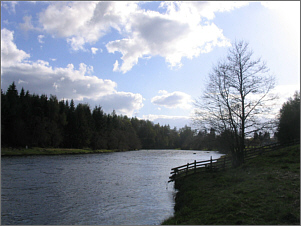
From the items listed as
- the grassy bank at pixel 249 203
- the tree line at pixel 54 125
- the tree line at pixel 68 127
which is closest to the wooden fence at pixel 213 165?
the tree line at pixel 68 127

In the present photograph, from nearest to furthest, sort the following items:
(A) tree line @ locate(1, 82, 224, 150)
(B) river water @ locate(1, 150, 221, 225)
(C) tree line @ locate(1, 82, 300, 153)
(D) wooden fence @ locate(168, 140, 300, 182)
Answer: (B) river water @ locate(1, 150, 221, 225), (D) wooden fence @ locate(168, 140, 300, 182), (C) tree line @ locate(1, 82, 300, 153), (A) tree line @ locate(1, 82, 224, 150)

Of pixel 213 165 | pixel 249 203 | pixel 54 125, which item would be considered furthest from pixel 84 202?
pixel 54 125

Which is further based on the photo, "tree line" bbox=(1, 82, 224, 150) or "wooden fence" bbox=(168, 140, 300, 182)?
"tree line" bbox=(1, 82, 224, 150)

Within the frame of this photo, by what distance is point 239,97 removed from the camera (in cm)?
2433

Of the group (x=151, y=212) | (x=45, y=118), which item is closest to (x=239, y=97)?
(x=151, y=212)

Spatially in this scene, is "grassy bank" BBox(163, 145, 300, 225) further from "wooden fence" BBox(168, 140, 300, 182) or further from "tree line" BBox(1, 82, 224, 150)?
"tree line" BBox(1, 82, 224, 150)

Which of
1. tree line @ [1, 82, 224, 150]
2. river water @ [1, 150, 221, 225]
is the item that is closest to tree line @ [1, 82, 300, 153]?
tree line @ [1, 82, 224, 150]

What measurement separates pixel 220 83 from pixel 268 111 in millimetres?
5180

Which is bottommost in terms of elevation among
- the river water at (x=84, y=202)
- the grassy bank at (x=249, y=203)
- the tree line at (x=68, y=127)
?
the river water at (x=84, y=202)

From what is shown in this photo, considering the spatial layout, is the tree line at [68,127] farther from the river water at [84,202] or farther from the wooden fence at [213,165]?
the river water at [84,202]

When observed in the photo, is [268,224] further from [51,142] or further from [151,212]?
[51,142]

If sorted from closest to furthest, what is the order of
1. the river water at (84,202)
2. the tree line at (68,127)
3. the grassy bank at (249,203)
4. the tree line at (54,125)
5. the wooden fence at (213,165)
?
the grassy bank at (249,203), the river water at (84,202), the wooden fence at (213,165), the tree line at (68,127), the tree line at (54,125)

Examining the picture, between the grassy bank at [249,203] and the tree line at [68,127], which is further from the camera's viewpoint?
the tree line at [68,127]

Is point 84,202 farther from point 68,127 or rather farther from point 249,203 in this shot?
point 68,127
